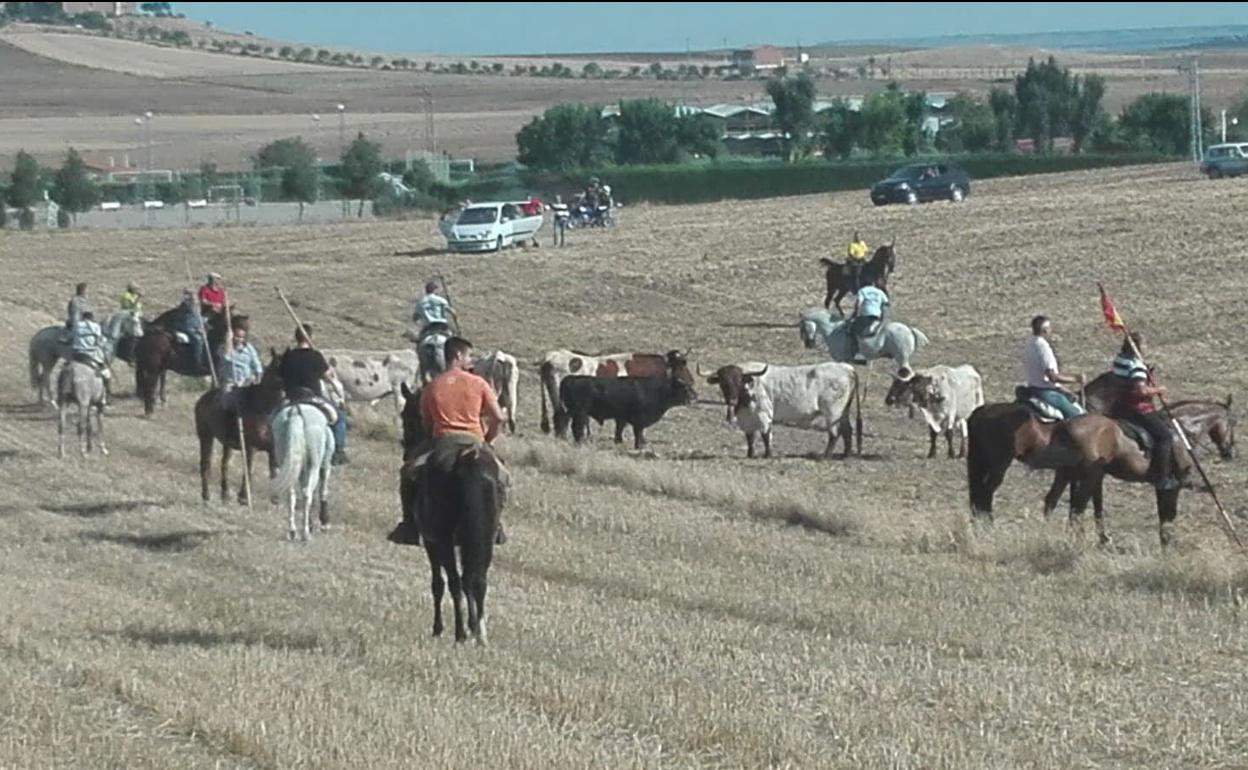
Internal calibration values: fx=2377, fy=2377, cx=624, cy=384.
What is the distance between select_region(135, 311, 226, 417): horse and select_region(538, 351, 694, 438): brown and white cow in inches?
173

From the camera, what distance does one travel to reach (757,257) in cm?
5288

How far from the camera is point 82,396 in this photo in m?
26.5

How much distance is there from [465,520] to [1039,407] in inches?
322

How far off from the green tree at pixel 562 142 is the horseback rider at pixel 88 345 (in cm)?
6618

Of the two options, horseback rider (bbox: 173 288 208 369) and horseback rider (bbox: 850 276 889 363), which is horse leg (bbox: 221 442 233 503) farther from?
horseback rider (bbox: 850 276 889 363)

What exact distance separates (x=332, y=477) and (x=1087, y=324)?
19.9m

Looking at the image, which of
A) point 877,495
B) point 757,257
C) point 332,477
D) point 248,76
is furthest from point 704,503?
point 248,76

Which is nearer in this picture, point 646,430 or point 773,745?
point 773,745

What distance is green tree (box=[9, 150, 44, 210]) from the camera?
3036 inches

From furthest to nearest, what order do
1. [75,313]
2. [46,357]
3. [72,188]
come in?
[72,188] → [46,357] → [75,313]

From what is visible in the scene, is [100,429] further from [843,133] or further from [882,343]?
[843,133]

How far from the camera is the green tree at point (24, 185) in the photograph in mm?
77125

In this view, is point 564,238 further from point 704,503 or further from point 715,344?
point 704,503

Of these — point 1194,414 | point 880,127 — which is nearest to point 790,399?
point 1194,414
